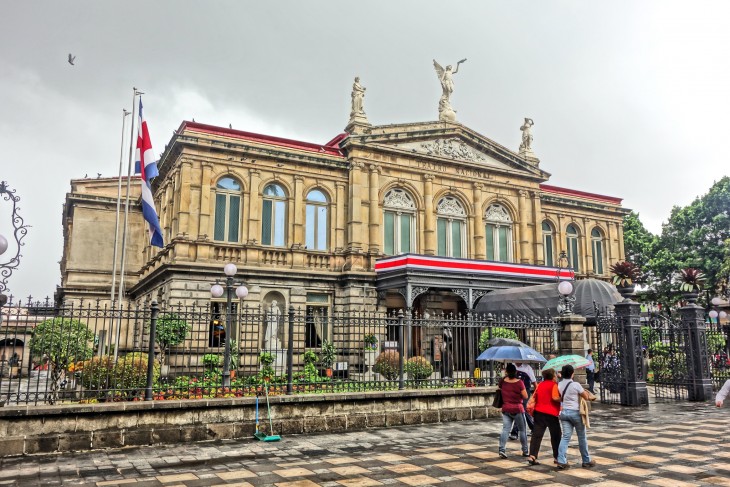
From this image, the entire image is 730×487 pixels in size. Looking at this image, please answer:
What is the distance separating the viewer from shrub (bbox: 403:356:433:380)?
49.2ft

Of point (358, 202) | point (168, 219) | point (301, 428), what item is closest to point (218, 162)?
point (168, 219)

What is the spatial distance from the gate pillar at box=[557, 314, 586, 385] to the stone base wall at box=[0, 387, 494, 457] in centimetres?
333

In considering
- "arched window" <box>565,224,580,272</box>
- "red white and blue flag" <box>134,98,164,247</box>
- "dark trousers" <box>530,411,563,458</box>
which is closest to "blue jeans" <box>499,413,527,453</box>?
"dark trousers" <box>530,411,563,458</box>

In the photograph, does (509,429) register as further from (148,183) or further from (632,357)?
(148,183)

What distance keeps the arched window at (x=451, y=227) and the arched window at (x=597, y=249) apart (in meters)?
10.1

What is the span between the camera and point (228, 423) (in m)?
11.5

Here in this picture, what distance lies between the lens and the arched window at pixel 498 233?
30.2 metres

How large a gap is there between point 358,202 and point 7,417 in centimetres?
1846

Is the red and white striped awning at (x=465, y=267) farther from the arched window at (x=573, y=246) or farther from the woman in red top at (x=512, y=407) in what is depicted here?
the woman in red top at (x=512, y=407)

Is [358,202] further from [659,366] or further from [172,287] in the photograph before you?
[659,366]

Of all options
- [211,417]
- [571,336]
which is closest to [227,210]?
[211,417]

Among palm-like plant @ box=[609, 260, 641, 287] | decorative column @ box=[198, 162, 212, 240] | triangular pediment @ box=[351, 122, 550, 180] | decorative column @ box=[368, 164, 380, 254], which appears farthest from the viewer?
palm-like plant @ box=[609, 260, 641, 287]

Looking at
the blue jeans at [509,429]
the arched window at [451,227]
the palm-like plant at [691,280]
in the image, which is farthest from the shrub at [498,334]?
the palm-like plant at [691,280]

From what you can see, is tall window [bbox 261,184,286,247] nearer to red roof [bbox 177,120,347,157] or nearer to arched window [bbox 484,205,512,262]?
red roof [bbox 177,120,347,157]
